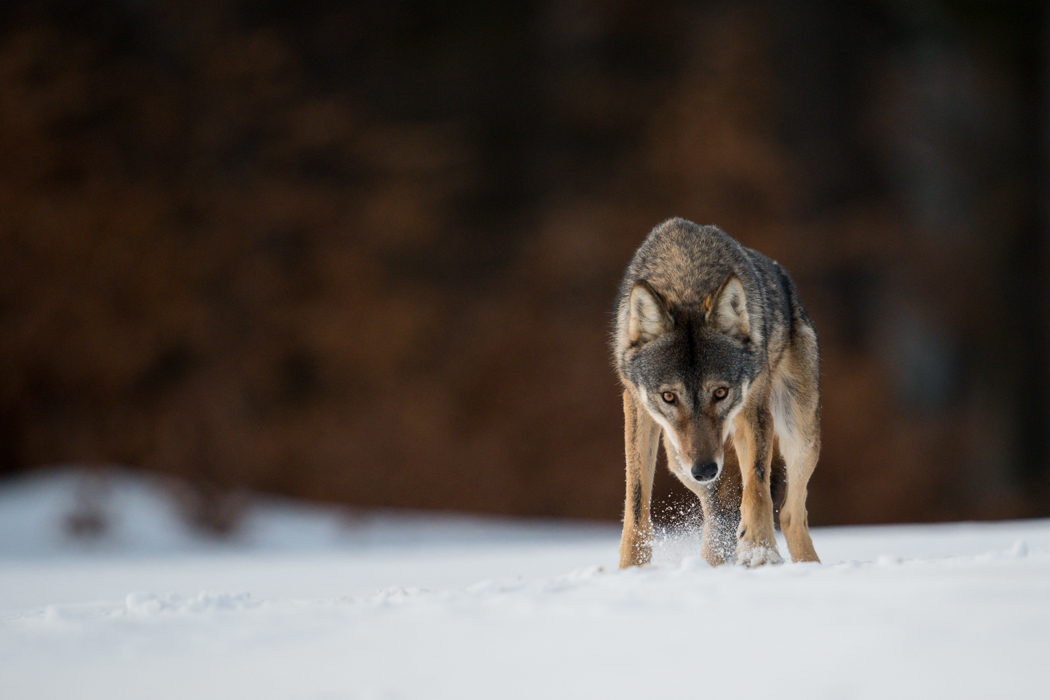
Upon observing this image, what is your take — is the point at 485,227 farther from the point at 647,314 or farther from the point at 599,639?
the point at 599,639

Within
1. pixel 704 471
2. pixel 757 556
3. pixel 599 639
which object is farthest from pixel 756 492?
pixel 599 639

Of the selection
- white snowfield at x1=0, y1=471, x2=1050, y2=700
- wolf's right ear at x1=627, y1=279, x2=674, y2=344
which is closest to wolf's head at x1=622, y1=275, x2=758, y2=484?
wolf's right ear at x1=627, y1=279, x2=674, y2=344

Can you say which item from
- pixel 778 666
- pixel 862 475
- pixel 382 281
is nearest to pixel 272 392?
pixel 382 281

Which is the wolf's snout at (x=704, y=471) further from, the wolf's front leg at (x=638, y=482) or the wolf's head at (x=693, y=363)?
the wolf's front leg at (x=638, y=482)

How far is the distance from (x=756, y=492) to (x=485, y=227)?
1219cm

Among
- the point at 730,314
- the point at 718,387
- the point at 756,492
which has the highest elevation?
the point at 730,314

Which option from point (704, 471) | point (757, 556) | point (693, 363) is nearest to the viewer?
point (704, 471)

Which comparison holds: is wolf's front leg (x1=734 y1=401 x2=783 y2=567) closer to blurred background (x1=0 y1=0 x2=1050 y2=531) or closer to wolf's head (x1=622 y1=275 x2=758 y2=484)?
wolf's head (x1=622 y1=275 x2=758 y2=484)

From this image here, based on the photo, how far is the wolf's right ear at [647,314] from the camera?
4863 millimetres

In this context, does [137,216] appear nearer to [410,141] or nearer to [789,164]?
[410,141]

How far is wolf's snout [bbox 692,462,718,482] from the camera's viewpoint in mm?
4461

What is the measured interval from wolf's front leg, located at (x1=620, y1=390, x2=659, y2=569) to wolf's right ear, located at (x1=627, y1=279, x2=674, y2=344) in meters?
0.39

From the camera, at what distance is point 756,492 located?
193 inches

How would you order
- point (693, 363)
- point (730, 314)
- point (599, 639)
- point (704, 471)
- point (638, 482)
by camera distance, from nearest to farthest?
1. point (599, 639)
2. point (704, 471)
3. point (693, 363)
4. point (730, 314)
5. point (638, 482)
